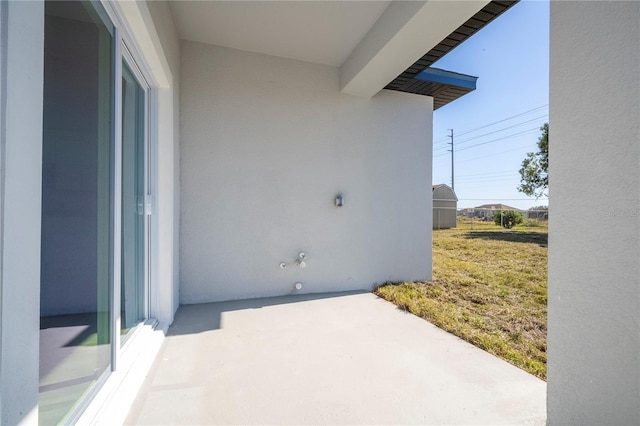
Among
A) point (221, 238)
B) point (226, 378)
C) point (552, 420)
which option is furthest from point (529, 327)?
point (221, 238)

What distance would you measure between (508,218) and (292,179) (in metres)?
11.4

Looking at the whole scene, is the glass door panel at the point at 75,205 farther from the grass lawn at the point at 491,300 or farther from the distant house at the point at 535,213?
the distant house at the point at 535,213

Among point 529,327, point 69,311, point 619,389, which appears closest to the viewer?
point 619,389

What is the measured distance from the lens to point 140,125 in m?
A: 2.30

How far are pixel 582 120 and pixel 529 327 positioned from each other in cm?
228

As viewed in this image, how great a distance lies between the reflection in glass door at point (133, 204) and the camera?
6.18 feet

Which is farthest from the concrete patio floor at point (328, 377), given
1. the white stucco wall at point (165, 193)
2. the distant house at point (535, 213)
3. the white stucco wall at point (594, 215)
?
the distant house at point (535, 213)

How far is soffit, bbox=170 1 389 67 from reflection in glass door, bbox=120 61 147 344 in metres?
1.14

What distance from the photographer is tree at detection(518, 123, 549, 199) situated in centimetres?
962

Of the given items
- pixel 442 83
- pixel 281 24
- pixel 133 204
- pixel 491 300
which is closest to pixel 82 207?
pixel 133 204

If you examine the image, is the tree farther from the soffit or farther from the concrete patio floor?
the concrete patio floor

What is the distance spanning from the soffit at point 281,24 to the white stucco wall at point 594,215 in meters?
2.10

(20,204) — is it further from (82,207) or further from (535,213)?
(535,213)

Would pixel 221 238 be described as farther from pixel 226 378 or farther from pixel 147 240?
pixel 226 378
